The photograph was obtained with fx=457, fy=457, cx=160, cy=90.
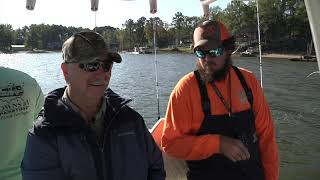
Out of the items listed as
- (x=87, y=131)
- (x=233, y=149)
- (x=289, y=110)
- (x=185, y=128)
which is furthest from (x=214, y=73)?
(x=289, y=110)

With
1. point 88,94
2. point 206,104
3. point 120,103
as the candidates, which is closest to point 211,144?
point 206,104

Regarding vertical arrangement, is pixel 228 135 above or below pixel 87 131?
below

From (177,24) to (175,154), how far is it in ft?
Answer: 422

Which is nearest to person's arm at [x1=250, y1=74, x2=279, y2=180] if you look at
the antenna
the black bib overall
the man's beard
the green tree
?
the black bib overall

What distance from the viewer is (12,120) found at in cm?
272

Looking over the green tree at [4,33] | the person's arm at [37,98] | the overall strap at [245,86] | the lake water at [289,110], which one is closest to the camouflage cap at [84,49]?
the lake water at [289,110]

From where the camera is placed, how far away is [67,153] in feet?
7.72

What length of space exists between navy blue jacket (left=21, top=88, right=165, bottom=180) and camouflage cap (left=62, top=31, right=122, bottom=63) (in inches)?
10.1

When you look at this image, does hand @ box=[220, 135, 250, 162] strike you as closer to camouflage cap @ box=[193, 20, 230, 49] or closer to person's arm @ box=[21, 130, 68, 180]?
camouflage cap @ box=[193, 20, 230, 49]

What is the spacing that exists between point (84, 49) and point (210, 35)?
1.34 m

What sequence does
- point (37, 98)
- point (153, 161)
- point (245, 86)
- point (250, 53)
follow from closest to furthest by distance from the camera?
point (153, 161) → point (37, 98) → point (245, 86) → point (250, 53)

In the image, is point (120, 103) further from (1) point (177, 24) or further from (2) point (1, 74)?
(1) point (177, 24)

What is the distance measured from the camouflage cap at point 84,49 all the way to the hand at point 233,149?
125cm

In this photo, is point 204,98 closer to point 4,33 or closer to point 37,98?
point 37,98
